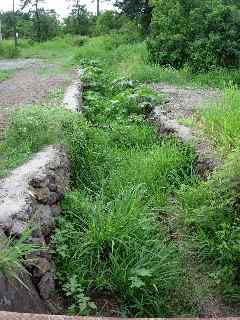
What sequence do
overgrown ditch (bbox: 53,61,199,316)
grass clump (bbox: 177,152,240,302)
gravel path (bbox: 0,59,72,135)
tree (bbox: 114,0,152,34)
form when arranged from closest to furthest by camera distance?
1. overgrown ditch (bbox: 53,61,199,316)
2. grass clump (bbox: 177,152,240,302)
3. gravel path (bbox: 0,59,72,135)
4. tree (bbox: 114,0,152,34)

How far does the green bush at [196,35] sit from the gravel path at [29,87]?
8.27ft

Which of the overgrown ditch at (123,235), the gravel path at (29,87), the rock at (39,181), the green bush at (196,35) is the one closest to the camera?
the overgrown ditch at (123,235)

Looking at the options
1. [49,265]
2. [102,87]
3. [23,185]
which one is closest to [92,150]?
[23,185]

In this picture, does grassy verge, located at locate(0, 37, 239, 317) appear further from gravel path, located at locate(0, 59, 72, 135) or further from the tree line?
the tree line

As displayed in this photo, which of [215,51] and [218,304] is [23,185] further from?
[215,51]

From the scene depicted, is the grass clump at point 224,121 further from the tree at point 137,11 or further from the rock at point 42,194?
the tree at point 137,11

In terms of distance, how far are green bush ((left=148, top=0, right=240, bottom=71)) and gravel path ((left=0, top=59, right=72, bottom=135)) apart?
2.52 meters

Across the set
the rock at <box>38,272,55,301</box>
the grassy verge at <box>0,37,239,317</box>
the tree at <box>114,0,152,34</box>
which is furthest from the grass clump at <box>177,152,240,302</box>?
the tree at <box>114,0,152,34</box>

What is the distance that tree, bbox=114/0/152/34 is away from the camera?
20062 millimetres

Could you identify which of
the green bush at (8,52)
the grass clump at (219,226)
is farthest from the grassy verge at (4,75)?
the grass clump at (219,226)

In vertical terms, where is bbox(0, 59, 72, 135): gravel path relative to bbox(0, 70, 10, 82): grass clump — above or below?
above

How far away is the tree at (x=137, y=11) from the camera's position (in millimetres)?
20062

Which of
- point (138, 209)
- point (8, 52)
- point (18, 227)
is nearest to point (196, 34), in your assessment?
point (138, 209)

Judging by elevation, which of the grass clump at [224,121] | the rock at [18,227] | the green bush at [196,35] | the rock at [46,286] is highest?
the green bush at [196,35]
